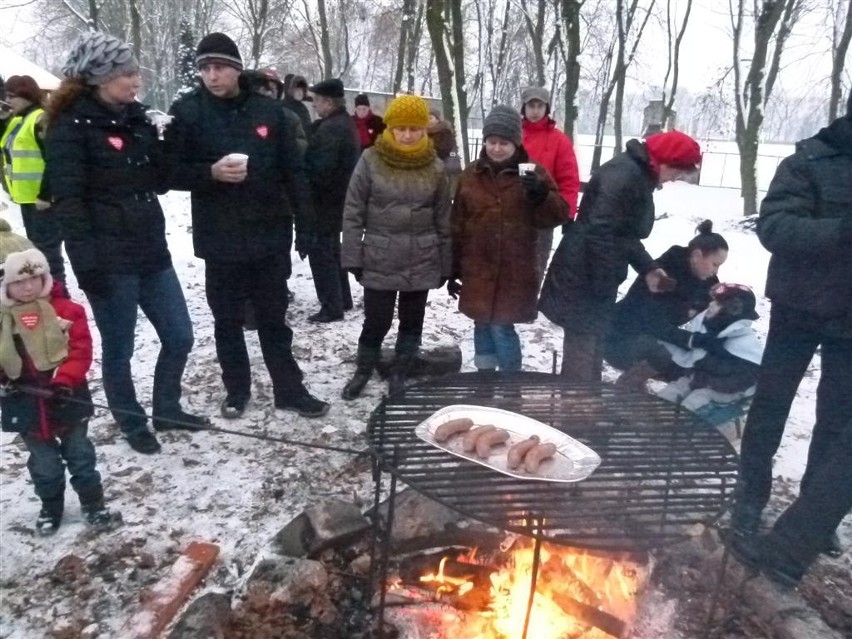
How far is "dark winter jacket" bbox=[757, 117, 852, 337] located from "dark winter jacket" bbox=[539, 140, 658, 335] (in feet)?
3.07

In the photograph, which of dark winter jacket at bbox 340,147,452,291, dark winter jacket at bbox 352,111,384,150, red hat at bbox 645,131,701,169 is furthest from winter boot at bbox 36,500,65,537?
dark winter jacket at bbox 352,111,384,150

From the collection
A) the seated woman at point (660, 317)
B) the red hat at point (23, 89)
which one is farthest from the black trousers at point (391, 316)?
the red hat at point (23, 89)

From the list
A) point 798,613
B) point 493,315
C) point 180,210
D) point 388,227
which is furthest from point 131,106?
point 180,210

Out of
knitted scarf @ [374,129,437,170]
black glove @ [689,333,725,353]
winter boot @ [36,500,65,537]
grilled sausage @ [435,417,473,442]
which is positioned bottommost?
winter boot @ [36,500,65,537]

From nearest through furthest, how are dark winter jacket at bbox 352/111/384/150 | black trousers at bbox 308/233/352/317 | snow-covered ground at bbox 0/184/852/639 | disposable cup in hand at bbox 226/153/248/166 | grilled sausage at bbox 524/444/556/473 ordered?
1. grilled sausage at bbox 524/444/556/473
2. snow-covered ground at bbox 0/184/852/639
3. disposable cup in hand at bbox 226/153/248/166
4. black trousers at bbox 308/233/352/317
5. dark winter jacket at bbox 352/111/384/150

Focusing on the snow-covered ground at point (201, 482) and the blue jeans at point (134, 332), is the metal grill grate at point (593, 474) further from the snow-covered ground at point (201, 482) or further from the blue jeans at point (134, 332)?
the blue jeans at point (134, 332)

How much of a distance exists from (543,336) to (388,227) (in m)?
2.32

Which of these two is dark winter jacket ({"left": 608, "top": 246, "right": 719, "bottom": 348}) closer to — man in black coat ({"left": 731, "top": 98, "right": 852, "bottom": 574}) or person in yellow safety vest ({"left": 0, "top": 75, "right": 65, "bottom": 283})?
man in black coat ({"left": 731, "top": 98, "right": 852, "bottom": 574})

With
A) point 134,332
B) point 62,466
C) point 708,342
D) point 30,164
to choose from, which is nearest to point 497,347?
point 708,342

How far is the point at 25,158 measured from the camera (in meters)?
5.52

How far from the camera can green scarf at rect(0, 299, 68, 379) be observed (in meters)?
2.77

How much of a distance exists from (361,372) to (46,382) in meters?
2.13

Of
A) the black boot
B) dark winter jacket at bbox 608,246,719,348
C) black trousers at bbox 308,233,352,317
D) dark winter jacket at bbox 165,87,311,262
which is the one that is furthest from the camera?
black trousers at bbox 308,233,352,317

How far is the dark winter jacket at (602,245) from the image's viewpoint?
362 centimetres
